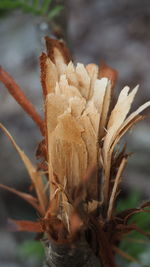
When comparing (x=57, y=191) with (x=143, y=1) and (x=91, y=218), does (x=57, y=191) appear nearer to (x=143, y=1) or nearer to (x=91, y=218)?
(x=91, y=218)

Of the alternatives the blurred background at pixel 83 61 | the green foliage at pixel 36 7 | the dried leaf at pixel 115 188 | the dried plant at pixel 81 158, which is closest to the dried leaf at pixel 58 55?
the dried plant at pixel 81 158

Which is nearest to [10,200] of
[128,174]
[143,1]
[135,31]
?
[128,174]

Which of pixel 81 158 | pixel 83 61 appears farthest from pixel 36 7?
pixel 83 61

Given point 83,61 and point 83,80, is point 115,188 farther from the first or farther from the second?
point 83,61

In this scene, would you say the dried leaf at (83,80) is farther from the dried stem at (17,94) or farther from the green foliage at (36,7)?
the green foliage at (36,7)

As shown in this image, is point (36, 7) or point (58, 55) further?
point (36, 7)

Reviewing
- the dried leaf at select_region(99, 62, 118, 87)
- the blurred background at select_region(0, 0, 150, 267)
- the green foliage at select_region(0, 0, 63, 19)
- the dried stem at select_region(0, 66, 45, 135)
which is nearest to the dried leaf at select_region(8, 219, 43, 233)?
the dried stem at select_region(0, 66, 45, 135)
